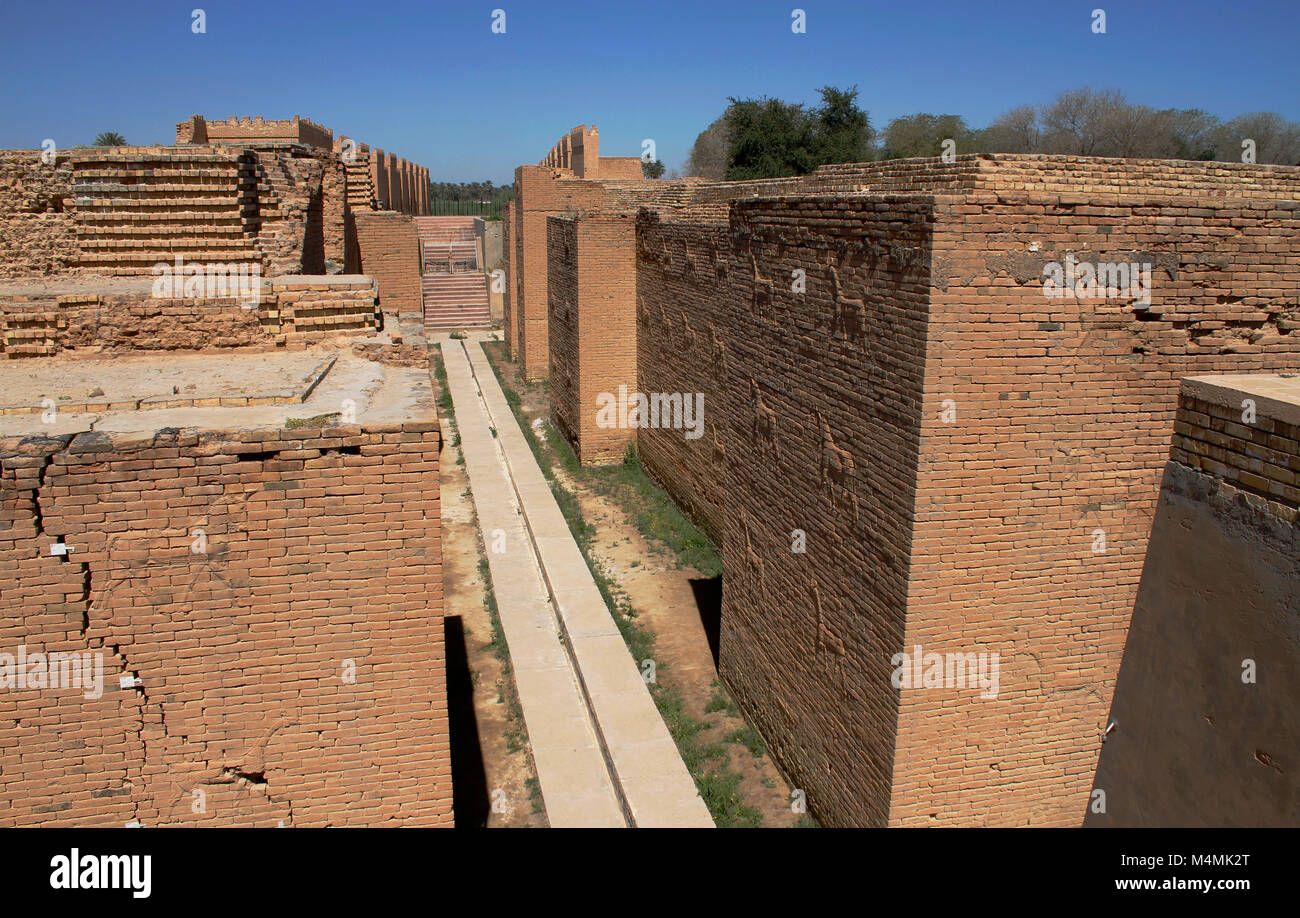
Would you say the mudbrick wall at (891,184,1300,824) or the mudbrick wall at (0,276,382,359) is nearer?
the mudbrick wall at (891,184,1300,824)

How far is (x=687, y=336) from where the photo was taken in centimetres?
1214

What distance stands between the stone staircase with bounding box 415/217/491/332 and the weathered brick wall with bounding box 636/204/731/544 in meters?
15.0

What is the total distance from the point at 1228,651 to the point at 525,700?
558 centimetres

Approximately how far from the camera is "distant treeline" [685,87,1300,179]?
3400cm

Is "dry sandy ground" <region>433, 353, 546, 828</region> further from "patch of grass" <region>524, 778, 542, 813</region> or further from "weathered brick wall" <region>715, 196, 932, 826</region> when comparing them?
"weathered brick wall" <region>715, 196, 932, 826</region>

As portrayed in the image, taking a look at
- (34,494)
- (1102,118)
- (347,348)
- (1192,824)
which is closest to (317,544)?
(34,494)

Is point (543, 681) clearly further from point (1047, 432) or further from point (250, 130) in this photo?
point (250, 130)

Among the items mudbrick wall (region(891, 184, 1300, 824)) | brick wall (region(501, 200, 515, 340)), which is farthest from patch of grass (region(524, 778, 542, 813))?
brick wall (region(501, 200, 515, 340))

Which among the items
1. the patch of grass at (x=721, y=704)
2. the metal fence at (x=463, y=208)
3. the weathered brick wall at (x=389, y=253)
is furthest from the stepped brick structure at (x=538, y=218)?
the metal fence at (x=463, y=208)

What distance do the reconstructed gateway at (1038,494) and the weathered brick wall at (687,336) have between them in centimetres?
451

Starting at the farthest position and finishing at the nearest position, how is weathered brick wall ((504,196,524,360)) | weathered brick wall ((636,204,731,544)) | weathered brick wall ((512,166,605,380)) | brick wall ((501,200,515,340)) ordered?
brick wall ((501,200,515,340))
weathered brick wall ((504,196,524,360))
weathered brick wall ((512,166,605,380))
weathered brick wall ((636,204,731,544))

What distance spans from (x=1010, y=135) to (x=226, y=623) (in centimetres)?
4340

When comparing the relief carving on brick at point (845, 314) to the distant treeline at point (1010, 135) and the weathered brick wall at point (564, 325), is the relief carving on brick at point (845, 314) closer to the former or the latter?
the weathered brick wall at point (564, 325)

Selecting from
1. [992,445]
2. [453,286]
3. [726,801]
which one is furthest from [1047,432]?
[453,286]
